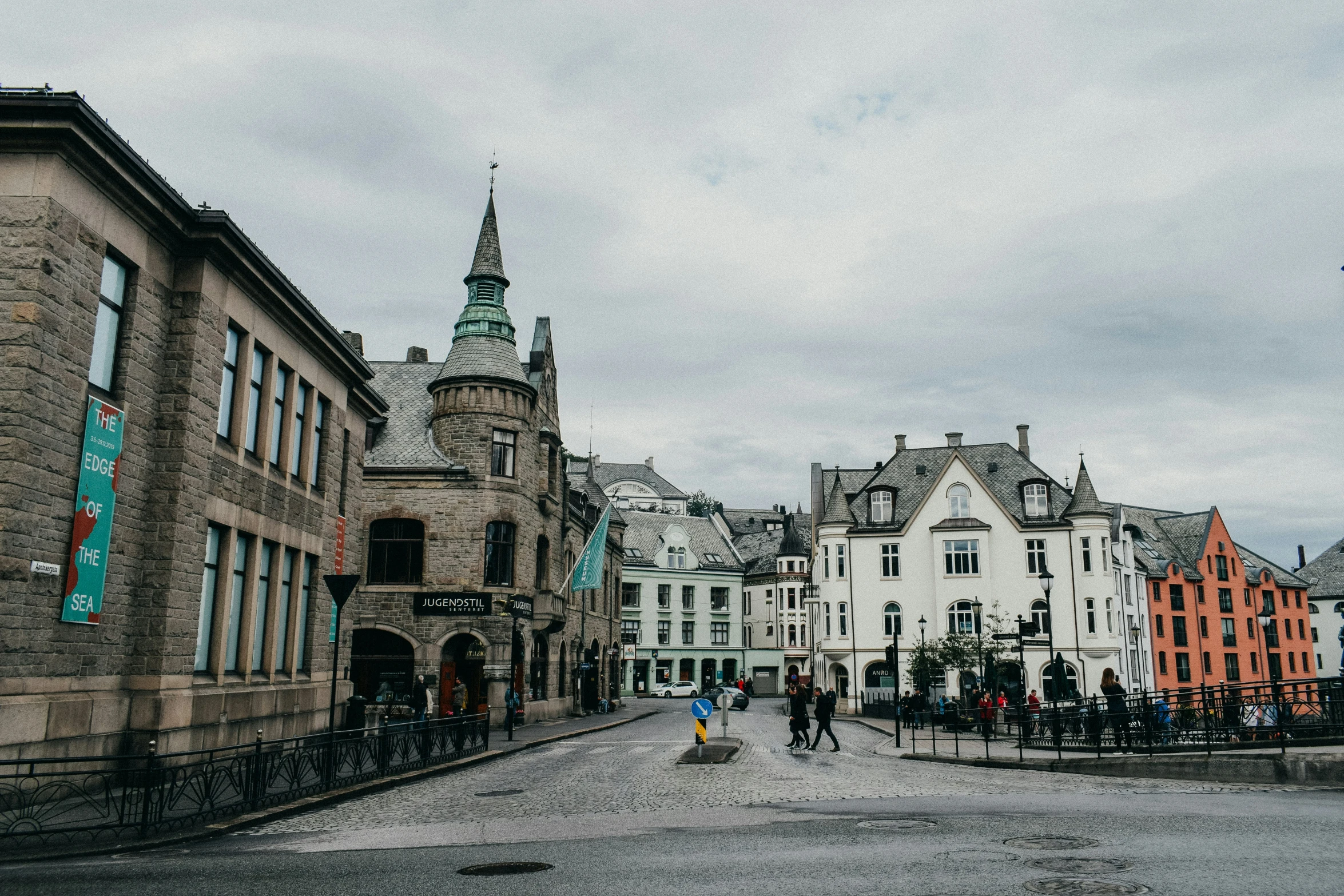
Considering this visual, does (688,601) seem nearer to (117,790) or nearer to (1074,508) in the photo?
(1074,508)

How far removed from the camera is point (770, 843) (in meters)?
9.90

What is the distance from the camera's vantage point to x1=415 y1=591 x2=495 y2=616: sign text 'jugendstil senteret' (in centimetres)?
3341

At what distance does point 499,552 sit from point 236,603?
1565 cm

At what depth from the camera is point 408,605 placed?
33.6 metres

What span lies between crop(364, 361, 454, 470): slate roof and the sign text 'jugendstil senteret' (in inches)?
174

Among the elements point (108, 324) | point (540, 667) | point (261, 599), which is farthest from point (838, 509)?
point (108, 324)

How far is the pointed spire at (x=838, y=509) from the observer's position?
53312 millimetres

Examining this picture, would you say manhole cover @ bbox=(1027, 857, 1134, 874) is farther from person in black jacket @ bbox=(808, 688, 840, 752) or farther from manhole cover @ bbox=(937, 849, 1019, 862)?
person in black jacket @ bbox=(808, 688, 840, 752)

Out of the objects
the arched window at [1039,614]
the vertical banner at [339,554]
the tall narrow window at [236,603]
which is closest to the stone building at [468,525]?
the vertical banner at [339,554]

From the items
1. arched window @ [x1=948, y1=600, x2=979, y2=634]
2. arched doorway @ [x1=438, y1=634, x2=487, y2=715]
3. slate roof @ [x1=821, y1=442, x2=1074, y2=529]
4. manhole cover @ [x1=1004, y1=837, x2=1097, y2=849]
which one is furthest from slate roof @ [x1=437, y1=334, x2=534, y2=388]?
manhole cover @ [x1=1004, y1=837, x2=1097, y2=849]

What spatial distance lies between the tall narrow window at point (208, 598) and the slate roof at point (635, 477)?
279 ft

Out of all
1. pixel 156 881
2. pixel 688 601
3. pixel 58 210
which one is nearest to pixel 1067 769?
pixel 156 881

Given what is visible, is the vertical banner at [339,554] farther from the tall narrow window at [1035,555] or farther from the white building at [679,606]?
the white building at [679,606]

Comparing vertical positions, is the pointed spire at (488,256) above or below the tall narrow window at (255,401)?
above
